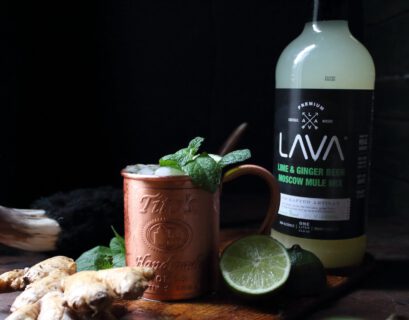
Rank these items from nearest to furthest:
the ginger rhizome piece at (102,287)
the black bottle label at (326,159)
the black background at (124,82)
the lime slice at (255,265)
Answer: the ginger rhizome piece at (102,287), the lime slice at (255,265), the black bottle label at (326,159), the black background at (124,82)

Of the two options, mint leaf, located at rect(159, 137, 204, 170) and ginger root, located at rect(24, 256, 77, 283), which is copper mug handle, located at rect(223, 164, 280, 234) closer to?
mint leaf, located at rect(159, 137, 204, 170)

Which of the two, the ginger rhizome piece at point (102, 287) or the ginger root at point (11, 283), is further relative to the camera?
the ginger root at point (11, 283)

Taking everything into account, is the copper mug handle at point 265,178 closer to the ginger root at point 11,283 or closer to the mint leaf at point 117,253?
the mint leaf at point 117,253

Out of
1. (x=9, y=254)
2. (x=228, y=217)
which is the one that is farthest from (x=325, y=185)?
(x=9, y=254)

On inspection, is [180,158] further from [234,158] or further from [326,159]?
[326,159]

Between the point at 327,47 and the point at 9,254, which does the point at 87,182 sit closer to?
the point at 9,254

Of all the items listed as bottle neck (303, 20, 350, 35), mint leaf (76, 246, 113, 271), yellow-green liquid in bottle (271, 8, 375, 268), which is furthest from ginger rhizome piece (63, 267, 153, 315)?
bottle neck (303, 20, 350, 35)

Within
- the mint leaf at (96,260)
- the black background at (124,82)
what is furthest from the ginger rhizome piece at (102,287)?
the black background at (124,82)
